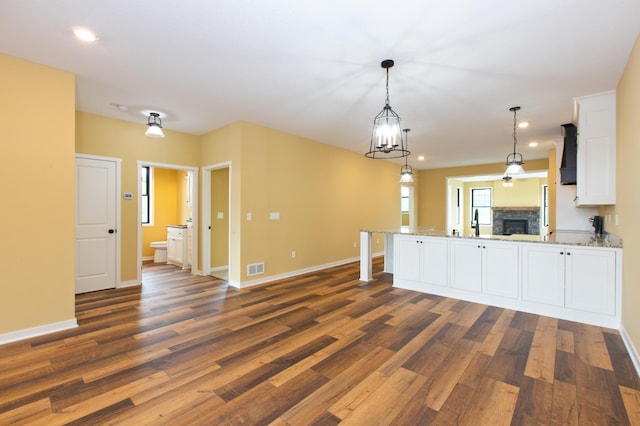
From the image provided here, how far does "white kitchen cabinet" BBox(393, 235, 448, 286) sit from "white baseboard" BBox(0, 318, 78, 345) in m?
4.37

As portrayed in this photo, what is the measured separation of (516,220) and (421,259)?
9098 millimetres

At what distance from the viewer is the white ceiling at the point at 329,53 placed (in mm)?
2248

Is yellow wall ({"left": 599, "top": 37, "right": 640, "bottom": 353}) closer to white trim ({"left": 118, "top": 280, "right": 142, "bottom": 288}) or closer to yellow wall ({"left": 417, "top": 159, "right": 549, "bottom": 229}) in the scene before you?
yellow wall ({"left": 417, "top": 159, "right": 549, "bottom": 229})

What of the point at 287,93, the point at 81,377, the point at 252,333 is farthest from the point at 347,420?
the point at 287,93

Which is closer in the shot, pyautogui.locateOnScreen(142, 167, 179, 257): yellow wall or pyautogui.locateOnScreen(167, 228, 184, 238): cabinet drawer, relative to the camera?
pyautogui.locateOnScreen(167, 228, 184, 238): cabinet drawer

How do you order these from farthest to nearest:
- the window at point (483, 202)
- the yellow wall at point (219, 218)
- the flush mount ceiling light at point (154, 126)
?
the window at point (483, 202) < the yellow wall at point (219, 218) < the flush mount ceiling light at point (154, 126)

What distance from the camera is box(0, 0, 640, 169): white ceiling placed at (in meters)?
2.25

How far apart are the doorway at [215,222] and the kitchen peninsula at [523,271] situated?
3509 mm

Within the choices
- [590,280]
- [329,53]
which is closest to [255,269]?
[329,53]

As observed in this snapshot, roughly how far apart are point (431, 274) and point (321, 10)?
378cm

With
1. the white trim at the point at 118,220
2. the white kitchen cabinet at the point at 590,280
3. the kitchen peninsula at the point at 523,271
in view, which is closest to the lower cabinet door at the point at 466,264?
the kitchen peninsula at the point at 523,271

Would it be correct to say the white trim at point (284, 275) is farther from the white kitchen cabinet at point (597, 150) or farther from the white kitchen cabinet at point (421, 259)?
the white kitchen cabinet at point (597, 150)

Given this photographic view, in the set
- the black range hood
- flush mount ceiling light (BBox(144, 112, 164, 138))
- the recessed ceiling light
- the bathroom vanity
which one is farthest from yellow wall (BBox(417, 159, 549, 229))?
the recessed ceiling light

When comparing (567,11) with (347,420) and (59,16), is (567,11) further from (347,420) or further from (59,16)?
(59,16)
